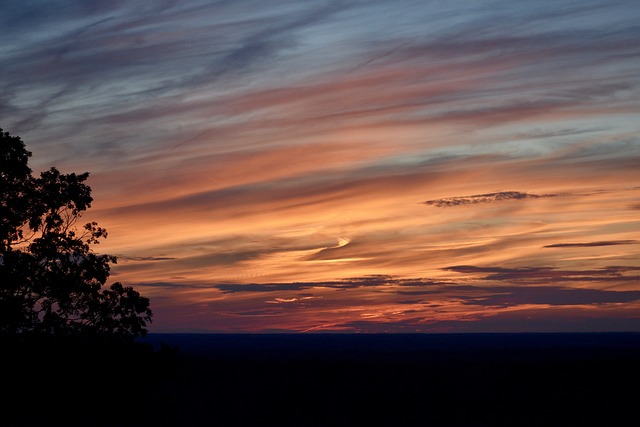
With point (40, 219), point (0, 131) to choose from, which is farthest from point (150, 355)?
point (0, 131)

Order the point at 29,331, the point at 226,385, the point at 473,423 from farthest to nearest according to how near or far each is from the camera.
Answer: the point at 226,385 < the point at 473,423 < the point at 29,331

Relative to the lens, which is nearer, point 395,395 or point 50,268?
point 50,268

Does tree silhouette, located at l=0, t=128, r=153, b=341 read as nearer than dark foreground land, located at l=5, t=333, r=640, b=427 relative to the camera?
Yes

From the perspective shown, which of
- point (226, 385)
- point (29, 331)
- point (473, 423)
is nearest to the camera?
point (29, 331)

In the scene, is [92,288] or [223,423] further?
[223,423]

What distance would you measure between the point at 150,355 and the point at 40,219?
24.3ft

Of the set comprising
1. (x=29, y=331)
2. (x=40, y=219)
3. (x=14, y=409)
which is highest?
(x=40, y=219)

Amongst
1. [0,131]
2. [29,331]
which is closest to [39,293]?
[29,331]

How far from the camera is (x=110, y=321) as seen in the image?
35688 millimetres

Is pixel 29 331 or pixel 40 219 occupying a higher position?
pixel 40 219

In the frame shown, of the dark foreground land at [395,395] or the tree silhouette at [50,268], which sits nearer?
the tree silhouette at [50,268]

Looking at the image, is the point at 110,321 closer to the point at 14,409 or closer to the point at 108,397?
the point at 108,397

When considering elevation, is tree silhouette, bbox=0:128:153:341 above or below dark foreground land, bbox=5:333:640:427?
above

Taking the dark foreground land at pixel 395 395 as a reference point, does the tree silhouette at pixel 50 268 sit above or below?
above
